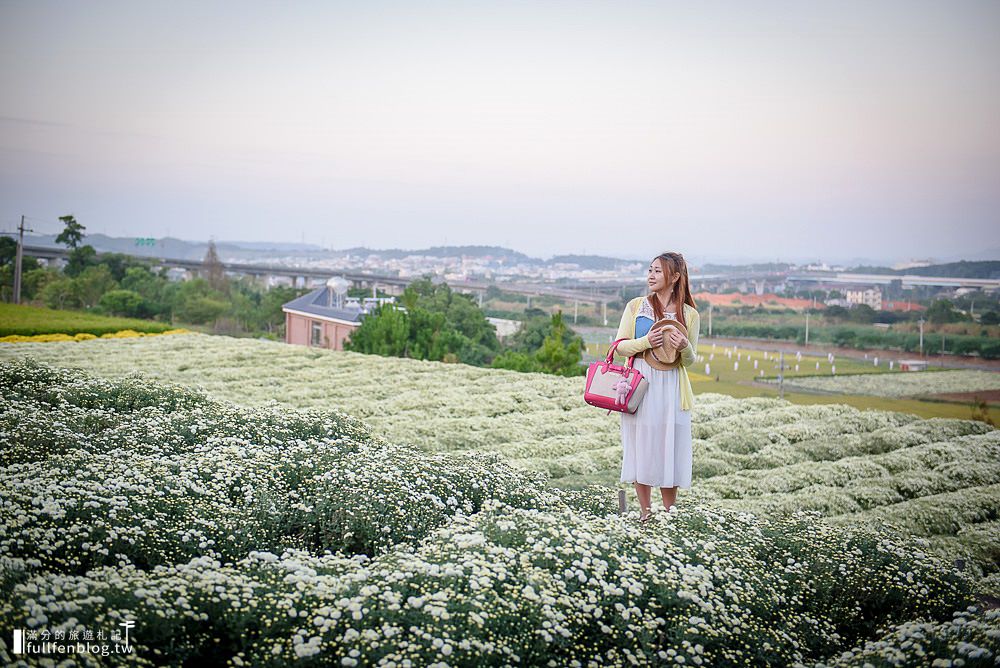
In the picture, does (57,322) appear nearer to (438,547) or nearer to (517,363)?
(517,363)

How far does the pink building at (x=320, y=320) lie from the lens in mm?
18141

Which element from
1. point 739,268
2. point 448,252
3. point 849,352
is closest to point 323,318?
point 448,252

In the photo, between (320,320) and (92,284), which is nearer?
(92,284)

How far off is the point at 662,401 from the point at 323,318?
1411 centimetres

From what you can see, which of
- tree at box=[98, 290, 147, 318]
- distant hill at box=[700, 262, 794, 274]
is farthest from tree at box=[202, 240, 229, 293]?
distant hill at box=[700, 262, 794, 274]

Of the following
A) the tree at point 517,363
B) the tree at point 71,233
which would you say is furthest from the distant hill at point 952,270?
the tree at point 71,233

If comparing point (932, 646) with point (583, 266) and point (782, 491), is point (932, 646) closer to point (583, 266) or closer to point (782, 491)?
point (782, 491)

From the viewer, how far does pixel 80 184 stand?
15023 millimetres

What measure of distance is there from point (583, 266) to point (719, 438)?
30.3 feet

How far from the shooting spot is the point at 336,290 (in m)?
19.3

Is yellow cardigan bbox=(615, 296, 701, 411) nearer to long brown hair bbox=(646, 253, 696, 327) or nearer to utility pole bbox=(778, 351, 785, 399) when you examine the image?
long brown hair bbox=(646, 253, 696, 327)

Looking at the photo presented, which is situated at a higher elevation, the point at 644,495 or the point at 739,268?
the point at 739,268

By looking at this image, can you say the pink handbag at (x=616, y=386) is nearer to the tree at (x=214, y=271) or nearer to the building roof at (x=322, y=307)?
the building roof at (x=322, y=307)

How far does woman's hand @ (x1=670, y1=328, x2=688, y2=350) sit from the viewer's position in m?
5.52
